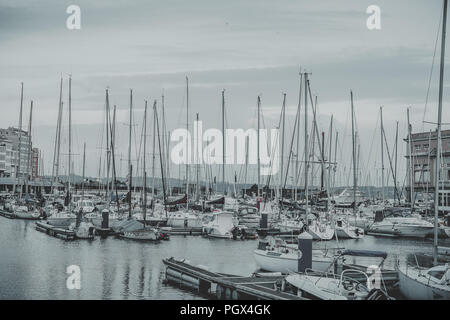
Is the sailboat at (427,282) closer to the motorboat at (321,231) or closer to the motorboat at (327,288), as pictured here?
the motorboat at (327,288)

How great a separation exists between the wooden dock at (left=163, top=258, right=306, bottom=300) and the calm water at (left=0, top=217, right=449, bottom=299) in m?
0.60

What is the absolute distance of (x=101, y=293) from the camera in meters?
17.8

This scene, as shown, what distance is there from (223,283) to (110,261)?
32.2 ft

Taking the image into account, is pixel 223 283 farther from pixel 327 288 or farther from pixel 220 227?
pixel 220 227

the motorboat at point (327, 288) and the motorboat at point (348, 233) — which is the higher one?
the motorboat at point (327, 288)

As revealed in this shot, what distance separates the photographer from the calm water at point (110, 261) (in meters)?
18.1

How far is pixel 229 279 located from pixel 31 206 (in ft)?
144

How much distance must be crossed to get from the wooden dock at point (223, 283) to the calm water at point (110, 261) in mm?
596

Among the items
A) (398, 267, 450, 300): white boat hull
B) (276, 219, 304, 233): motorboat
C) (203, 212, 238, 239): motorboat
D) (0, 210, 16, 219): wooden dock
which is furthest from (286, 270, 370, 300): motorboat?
(0, 210, 16, 219): wooden dock

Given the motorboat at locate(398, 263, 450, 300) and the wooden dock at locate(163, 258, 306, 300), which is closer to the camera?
the motorboat at locate(398, 263, 450, 300)

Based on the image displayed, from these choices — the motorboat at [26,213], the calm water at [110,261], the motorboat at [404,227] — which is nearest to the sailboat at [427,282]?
the calm water at [110,261]

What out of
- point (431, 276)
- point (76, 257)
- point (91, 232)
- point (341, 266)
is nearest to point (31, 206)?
point (91, 232)

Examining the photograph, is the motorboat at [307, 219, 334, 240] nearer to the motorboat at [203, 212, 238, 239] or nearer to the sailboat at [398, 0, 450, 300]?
the motorboat at [203, 212, 238, 239]

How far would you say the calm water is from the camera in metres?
18.1
